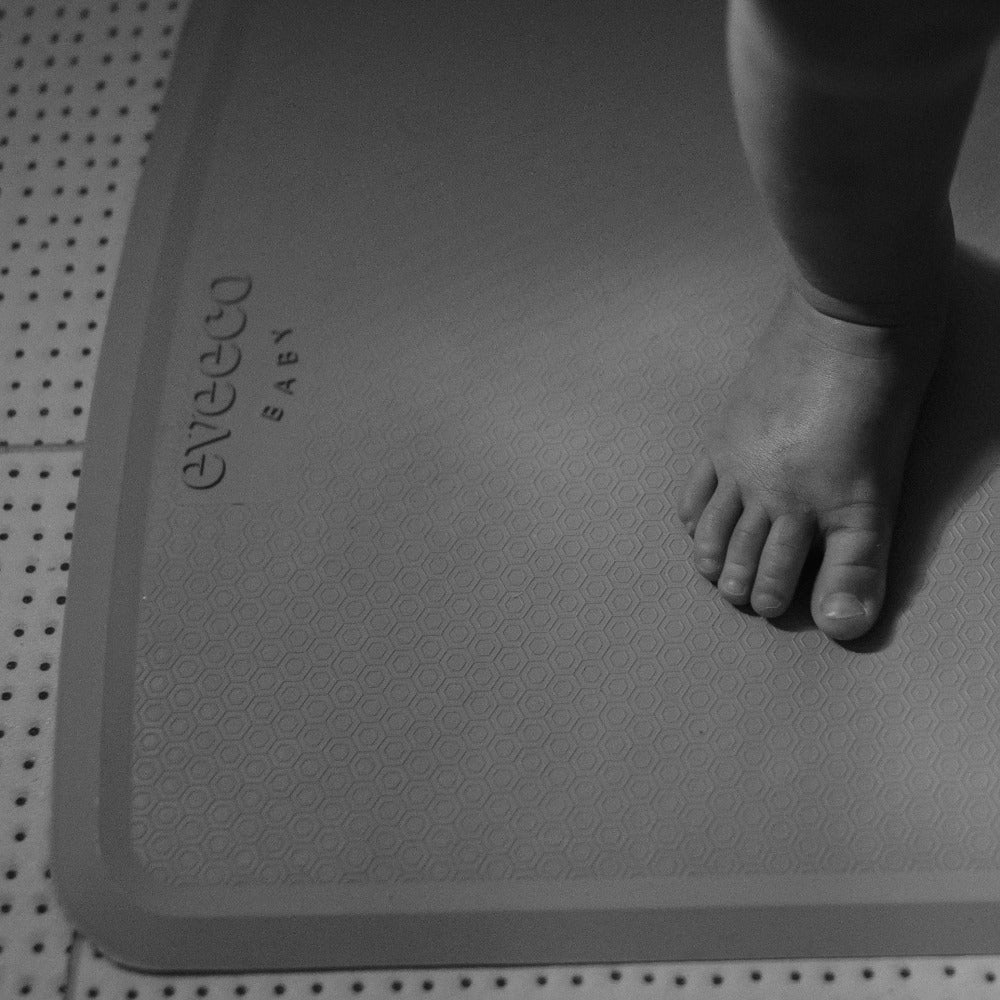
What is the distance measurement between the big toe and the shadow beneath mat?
0.02 meters

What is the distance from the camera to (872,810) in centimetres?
96

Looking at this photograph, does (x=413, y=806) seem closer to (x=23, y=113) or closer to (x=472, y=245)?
(x=472, y=245)

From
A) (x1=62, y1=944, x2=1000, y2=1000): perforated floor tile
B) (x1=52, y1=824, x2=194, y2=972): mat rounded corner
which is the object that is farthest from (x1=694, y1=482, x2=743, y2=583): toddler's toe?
(x1=52, y1=824, x2=194, y2=972): mat rounded corner

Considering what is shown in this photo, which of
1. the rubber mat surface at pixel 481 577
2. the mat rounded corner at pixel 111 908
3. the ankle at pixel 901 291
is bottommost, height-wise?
the mat rounded corner at pixel 111 908

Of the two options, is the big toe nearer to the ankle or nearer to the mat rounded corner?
the ankle

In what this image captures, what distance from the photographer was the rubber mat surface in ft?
3.17

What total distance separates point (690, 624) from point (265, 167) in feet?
1.96

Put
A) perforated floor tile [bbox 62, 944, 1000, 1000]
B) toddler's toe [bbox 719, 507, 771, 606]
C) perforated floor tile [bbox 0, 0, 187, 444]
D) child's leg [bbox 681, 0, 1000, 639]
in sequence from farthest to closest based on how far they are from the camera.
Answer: perforated floor tile [bbox 0, 0, 187, 444]
toddler's toe [bbox 719, 507, 771, 606]
perforated floor tile [bbox 62, 944, 1000, 1000]
child's leg [bbox 681, 0, 1000, 639]

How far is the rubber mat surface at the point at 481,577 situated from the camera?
0.97m

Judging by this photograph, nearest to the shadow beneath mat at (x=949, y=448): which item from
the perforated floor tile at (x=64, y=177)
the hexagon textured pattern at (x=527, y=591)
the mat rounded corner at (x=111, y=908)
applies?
the hexagon textured pattern at (x=527, y=591)

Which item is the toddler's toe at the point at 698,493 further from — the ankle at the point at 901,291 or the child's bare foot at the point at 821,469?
the ankle at the point at 901,291

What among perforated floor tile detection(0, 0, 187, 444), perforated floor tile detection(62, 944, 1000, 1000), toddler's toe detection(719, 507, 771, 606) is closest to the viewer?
perforated floor tile detection(62, 944, 1000, 1000)

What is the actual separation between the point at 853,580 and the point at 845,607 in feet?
0.07

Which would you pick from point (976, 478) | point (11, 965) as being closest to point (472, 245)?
point (976, 478)
